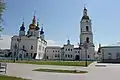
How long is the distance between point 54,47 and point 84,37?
74.8 feet

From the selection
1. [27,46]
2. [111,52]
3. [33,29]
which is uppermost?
[33,29]

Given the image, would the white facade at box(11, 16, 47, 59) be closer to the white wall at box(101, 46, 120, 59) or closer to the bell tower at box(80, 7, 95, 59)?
the bell tower at box(80, 7, 95, 59)

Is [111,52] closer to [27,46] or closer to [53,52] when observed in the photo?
[27,46]

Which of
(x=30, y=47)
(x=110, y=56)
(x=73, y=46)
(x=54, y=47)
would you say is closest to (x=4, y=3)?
(x=110, y=56)

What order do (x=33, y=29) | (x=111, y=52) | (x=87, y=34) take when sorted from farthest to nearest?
1. (x=33, y=29)
2. (x=87, y=34)
3. (x=111, y=52)

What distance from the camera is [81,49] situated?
88000 mm

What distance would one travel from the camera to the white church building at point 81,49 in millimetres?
85312

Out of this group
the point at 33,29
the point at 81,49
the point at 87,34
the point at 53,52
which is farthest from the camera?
the point at 53,52

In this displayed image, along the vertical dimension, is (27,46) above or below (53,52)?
above

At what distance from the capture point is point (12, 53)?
265ft

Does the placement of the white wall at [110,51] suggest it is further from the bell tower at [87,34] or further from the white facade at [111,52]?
the bell tower at [87,34]

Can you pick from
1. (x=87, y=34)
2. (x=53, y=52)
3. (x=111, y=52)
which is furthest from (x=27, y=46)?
(x=111, y=52)

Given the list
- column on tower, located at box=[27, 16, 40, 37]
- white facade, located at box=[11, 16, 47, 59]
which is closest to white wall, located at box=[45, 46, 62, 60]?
white facade, located at box=[11, 16, 47, 59]

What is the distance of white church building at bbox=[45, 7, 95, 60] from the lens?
85312 millimetres
